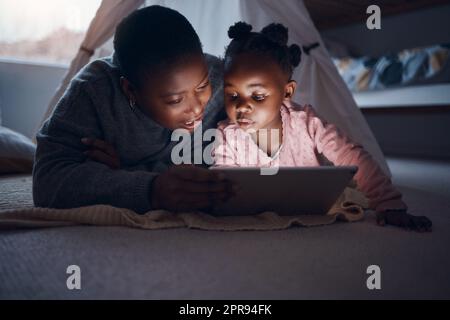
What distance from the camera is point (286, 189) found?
2.85 feet

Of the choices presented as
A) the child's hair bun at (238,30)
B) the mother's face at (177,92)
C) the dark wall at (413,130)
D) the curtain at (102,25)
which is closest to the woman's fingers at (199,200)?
the mother's face at (177,92)

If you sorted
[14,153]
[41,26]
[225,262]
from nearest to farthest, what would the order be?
[225,262], [14,153], [41,26]

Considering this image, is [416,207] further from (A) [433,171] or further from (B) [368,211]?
(A) [433,171]

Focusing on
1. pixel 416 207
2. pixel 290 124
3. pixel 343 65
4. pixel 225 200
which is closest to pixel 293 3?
pixel 290 124

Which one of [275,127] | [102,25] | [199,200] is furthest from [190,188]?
[102,25]

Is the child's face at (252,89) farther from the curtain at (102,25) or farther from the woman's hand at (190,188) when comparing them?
A: the curtain at (102,25)

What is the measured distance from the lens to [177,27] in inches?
36.4

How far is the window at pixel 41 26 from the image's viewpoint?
2.30 m

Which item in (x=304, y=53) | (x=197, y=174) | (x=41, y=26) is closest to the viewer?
(x=197, y=174)

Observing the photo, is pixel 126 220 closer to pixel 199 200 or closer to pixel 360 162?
pixel 199 200

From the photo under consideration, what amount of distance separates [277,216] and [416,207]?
0.49m

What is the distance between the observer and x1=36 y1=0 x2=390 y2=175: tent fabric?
150 centimetres

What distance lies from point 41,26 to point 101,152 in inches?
68.0

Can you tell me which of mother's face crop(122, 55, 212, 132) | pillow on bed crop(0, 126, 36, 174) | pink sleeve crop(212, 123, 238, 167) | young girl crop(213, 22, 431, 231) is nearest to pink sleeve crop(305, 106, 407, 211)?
young girl crop(213, 22, 431, 231)
